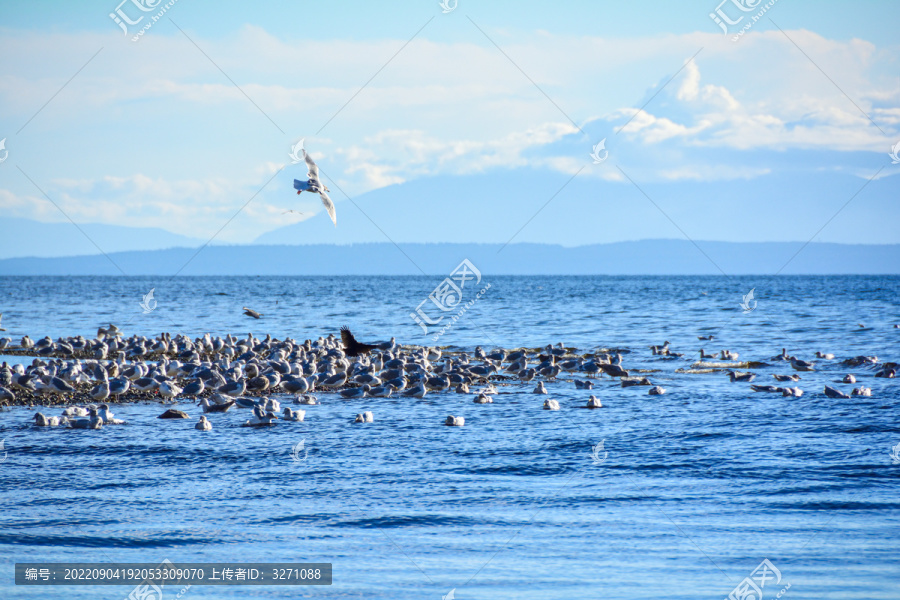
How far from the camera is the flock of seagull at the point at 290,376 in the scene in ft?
54.7

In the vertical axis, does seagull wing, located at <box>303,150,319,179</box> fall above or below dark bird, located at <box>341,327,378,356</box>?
above
